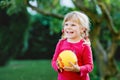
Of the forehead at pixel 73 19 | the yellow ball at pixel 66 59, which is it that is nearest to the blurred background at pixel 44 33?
the forehead at pixel 73 19

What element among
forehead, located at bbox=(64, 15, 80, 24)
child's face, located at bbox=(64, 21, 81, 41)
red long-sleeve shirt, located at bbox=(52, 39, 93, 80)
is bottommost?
red long-sleeve shirt, located at bbox=(52, 39, 93, 80)

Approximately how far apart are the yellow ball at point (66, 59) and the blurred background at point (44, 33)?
5.13 ft

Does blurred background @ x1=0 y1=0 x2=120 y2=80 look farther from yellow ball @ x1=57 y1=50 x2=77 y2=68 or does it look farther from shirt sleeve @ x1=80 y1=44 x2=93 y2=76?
yellow ball @ x1=57 y1=50 x2=77 y2=68

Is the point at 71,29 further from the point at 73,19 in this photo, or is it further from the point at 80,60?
the point at 80,60

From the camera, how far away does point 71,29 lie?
501 centimetres

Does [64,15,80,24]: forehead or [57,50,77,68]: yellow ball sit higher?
[64,15,80,24]: forehead

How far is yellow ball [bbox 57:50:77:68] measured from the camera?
4.89m

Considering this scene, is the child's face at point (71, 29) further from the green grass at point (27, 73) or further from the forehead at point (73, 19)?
the green grass at point (27, 73)

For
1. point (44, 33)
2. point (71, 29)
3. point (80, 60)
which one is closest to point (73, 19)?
point (71, 29)

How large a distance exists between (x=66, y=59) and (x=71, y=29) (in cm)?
34

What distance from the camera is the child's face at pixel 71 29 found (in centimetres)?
500

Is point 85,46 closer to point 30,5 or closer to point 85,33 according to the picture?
point 85,33

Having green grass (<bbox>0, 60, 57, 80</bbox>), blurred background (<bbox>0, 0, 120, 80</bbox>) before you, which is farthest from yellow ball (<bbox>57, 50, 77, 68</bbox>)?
green grass (<bbox>0, 60, 57, 80</bbox>)

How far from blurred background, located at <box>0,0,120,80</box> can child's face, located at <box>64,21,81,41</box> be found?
4.61ft
